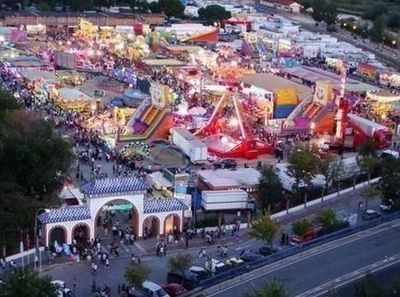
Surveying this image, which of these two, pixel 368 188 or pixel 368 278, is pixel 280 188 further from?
pixel 368 278

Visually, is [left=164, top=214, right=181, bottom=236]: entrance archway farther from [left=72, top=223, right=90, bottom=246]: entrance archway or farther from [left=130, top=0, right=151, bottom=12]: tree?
[left=130, top=0, right=151, bottom=12]: tree

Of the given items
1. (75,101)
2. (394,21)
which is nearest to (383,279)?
(75,101)

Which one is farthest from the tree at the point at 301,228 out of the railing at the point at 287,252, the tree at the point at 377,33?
the tree at the point at 377,33

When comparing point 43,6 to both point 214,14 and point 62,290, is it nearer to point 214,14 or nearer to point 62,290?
point 214,14

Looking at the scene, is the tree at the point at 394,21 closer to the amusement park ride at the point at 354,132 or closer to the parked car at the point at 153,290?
the amusement park ride at the point at 354,132

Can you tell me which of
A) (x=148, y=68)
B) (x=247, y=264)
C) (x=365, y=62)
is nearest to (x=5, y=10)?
(x=148, y=68)

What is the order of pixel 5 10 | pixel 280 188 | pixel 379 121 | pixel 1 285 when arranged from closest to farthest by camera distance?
pixel 1 285 → pixel 280 188 → pixel 379 121 → pixel 5 10
